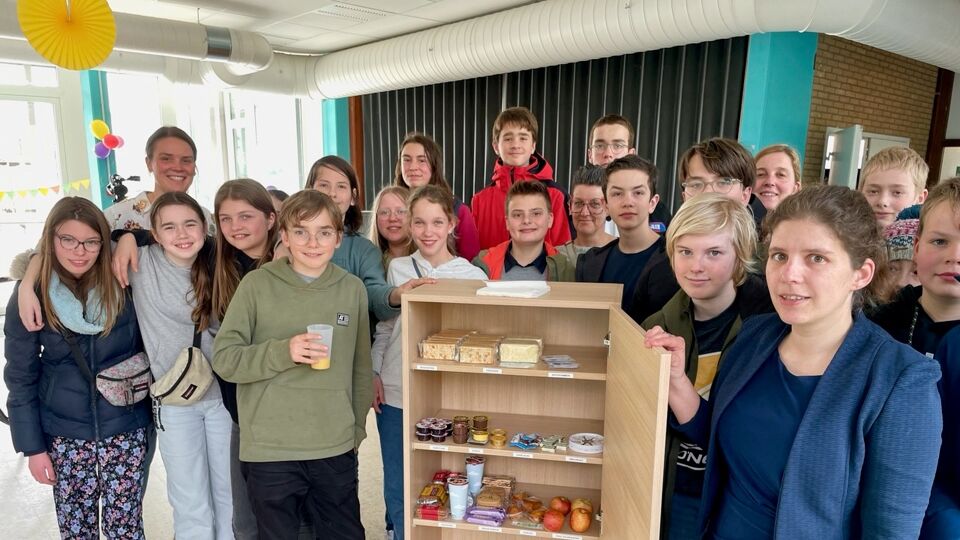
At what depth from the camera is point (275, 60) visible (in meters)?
7.60

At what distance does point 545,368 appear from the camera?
1860 millimetres

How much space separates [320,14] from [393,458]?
17.0 feet

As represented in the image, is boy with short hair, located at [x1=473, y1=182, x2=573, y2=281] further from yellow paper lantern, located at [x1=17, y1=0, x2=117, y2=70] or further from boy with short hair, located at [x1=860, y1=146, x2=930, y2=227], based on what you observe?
yellow paper lantern, located at [x1=17, y1=0, x2=117, y2=70]

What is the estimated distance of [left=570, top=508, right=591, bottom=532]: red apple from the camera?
1990 millimetres

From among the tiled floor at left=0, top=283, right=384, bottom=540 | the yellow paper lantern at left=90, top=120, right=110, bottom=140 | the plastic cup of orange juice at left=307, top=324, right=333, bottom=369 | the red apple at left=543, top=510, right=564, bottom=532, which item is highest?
the yellow paper lantern at left=90, top=120, right=110, bottom=140

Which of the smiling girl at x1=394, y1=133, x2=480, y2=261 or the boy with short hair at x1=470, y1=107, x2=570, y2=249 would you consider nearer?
the smiling girl at x1=394, y1=133, x2=480, y2=261

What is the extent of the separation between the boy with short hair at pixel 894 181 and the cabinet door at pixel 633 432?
1.34 meters

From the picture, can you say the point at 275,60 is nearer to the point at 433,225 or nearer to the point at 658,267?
the point at 433,225

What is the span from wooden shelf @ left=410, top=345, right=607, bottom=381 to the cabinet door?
3.8 inches

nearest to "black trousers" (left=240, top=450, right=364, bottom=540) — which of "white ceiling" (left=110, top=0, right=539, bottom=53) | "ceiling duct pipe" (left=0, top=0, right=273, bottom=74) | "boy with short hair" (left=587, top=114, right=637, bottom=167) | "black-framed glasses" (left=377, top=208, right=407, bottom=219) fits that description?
"black-framed glasses" (left=377, top=208, right=407, bottom=219)

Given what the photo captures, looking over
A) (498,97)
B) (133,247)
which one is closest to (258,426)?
(133,247)

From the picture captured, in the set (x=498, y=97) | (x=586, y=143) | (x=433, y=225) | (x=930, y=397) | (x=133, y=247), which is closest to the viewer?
(x=930, y=397)

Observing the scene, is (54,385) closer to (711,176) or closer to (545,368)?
(545,368)

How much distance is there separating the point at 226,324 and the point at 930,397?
1.84 metres
